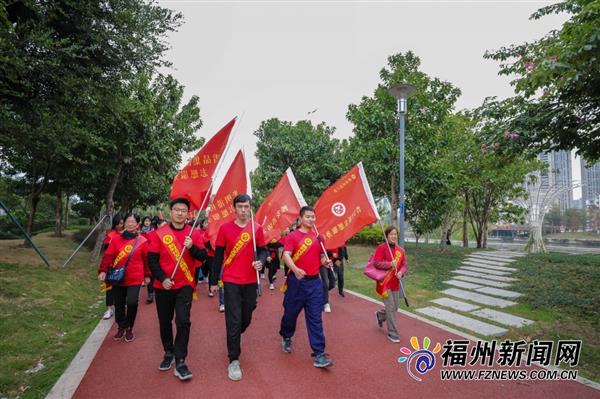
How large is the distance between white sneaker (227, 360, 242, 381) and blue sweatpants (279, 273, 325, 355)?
88cm

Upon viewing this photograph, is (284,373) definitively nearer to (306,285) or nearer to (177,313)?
(306,285)

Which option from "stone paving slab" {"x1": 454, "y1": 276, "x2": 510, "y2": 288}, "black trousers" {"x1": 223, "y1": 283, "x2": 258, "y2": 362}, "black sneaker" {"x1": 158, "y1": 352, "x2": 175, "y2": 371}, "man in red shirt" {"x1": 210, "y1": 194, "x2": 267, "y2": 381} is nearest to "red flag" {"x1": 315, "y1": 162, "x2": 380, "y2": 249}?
"man in red shirt" {"x1": 210, "y1": 194, "x2": 267, "y2": 381}

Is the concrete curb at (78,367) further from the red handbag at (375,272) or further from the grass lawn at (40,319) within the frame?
the red handbag at (375,272)

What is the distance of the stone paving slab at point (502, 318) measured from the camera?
646cm


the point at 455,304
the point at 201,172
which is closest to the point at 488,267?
the point at 455,304

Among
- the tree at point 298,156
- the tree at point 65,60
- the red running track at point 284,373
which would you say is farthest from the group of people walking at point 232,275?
the tree at point 298,156

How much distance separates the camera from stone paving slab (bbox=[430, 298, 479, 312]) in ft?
24.7

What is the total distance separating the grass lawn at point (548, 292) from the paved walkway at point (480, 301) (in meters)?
0.23

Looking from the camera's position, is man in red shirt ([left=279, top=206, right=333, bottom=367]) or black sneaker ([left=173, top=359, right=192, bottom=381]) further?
man in red shirt ([left=279, top=206, right=333, bottom=367])

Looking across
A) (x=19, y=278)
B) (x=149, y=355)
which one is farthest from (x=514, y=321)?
(x=19, y=278)

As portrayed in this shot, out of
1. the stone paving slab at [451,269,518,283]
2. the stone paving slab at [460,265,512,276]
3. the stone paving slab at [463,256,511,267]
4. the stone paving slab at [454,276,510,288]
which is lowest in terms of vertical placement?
→ the stone paving slab at [454,276,510,288]

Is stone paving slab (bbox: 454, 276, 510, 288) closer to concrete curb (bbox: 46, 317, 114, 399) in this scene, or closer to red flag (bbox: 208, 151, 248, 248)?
red flag (bbox: 208, 151, 248, 248)

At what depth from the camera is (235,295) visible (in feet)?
13.6

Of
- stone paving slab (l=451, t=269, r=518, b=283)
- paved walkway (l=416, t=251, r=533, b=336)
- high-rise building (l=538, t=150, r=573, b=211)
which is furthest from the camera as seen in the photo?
high-rise building (l=538, t=150, r=573, b=211)
